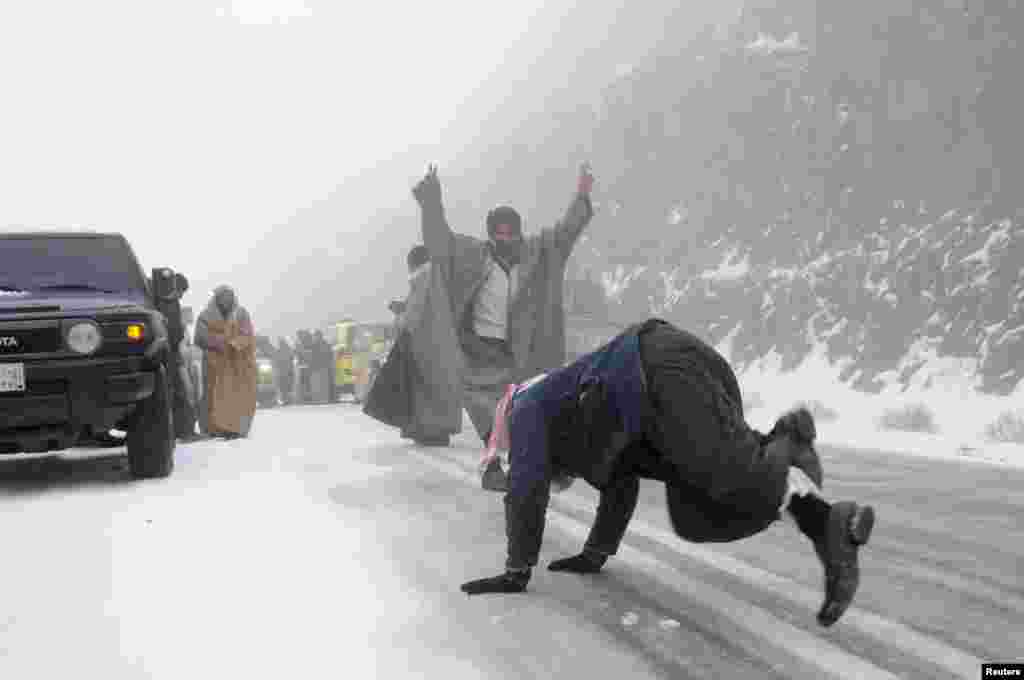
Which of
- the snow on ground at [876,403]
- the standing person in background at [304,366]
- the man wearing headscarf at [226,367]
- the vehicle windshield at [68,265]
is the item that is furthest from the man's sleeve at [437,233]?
the standing person in background at [304,366]

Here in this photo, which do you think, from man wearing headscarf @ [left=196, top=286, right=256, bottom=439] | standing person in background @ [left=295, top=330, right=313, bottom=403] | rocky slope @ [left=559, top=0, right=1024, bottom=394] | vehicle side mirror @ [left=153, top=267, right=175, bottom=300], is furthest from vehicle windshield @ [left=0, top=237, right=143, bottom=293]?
rocky slope @ [left=559, top=0, right=1024, bottom=394]

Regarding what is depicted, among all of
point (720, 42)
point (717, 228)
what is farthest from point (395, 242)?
point (717, 228)

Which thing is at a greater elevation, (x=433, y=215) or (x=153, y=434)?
(x=433, y=215)

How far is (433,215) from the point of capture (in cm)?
856

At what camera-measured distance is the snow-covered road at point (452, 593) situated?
3.01 meters

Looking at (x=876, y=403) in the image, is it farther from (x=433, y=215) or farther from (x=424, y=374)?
(x=433, y=215)

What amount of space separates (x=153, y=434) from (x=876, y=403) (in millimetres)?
20682

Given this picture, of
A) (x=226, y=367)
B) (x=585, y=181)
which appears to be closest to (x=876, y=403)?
(x=226, y=367)

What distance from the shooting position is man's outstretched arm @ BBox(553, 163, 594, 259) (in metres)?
A: 7.92

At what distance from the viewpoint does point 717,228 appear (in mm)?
37719

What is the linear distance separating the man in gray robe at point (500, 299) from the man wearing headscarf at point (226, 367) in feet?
11.4

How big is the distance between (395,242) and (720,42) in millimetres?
30735

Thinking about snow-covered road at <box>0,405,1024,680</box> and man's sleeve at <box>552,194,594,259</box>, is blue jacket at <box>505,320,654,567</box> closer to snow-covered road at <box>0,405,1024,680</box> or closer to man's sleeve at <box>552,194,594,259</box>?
snow-covered road at <box>0,405,1024,680</box>

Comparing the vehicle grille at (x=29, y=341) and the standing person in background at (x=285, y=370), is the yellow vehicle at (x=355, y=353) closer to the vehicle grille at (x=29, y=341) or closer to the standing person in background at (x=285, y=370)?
the standing person in background at (x=285, y=370)
